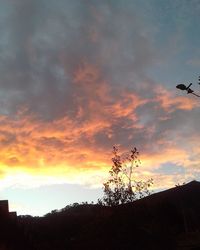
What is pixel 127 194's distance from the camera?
115 feet

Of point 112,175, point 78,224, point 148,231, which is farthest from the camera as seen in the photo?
point 78,224

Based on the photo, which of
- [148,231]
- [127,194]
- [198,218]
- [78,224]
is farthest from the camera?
[78,224]

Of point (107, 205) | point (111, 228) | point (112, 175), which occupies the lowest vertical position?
point (111, 228)

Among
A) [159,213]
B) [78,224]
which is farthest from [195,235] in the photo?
[78,224]

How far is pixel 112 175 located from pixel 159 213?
5.90 m

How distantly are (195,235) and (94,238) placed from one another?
11055 millimetres

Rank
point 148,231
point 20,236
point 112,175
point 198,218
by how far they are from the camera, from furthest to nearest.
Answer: point 198,218, point 112,175, point 20,236, point 148,231

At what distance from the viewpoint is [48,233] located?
44625 millimetres

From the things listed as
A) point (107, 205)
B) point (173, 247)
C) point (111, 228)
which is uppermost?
point (107, 205)

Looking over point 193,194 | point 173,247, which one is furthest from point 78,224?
point 173,247

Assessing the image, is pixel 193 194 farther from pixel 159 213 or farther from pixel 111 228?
pixel 111 228

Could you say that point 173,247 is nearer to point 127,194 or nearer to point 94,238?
point 94,238

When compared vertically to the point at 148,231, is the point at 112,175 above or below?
above

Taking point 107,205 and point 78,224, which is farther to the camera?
point 78,224
